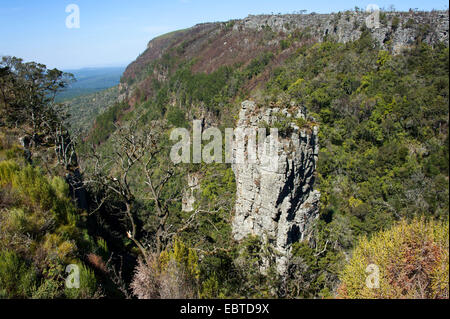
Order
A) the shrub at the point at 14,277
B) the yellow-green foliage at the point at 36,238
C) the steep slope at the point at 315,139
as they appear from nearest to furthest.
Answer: the shrub at the point at 14,277 < the yellow-green foliage at the point at 36,238 < the steep slope at the point at 315,139

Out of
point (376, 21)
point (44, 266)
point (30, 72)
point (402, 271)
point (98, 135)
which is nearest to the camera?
point (44, 266)

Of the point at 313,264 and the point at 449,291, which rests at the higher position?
the point at 449,291

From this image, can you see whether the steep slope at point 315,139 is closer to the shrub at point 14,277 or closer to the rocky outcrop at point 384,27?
the rocky outcrop at point 384,27

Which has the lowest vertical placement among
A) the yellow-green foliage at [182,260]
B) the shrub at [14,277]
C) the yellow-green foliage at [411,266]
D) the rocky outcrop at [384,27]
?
the yellow-green foliage at [411,266]

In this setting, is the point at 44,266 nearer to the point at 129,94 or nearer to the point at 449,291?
the point at 449,291

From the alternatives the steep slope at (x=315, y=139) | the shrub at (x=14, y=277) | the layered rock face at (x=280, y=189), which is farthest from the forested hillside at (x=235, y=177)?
the layered rock face at (x=280, y=189)

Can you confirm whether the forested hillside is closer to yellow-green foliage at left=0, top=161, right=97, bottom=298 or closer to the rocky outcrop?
yellow-green foliage at left=0, top=161, right=97, bottom=298

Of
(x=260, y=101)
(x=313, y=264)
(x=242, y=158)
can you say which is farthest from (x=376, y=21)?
(x=313, y=264)
